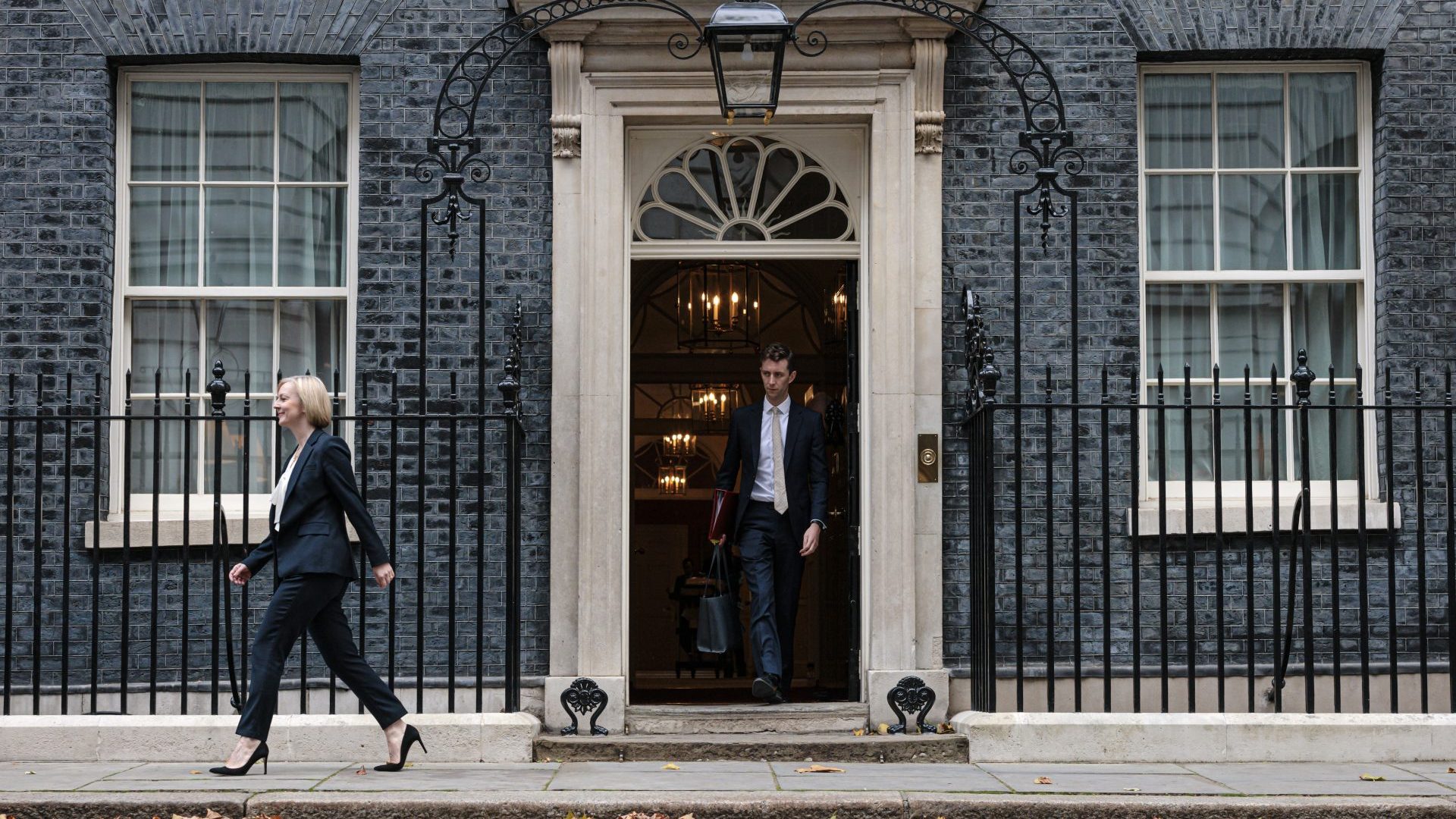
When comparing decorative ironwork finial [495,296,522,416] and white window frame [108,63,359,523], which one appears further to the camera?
white window frame [108,63,359,523]

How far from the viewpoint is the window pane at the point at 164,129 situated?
9125 mm

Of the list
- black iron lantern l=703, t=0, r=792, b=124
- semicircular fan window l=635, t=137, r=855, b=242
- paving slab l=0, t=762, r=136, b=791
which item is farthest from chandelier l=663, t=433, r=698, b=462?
paving slab l=0, t=762, r=136, b=791

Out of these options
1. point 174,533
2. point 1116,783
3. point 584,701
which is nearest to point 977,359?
point 1116,783

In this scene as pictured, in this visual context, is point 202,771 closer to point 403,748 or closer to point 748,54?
point 403,748

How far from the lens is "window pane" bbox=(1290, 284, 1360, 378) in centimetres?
922

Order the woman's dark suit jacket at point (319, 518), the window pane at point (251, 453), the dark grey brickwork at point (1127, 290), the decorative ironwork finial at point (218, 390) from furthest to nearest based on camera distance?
the window pane at point (251, 453), the dark grey brickwork at point (1127, 290), the decorative ironwork finial at point (218, 390), the woman's dark suit jacket at point (319, 518)

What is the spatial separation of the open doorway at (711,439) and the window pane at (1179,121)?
1.85 meters

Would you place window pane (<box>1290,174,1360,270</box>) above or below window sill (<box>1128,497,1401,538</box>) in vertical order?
above

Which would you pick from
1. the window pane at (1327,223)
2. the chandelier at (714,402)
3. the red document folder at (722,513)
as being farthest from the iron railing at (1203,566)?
the chandelier at (714,402)

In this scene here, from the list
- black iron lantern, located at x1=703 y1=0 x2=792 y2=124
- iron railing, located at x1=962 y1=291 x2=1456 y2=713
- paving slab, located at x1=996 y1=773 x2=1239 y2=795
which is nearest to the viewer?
paving slab, located at x1=996 y1=773 x2=1239 y2=795

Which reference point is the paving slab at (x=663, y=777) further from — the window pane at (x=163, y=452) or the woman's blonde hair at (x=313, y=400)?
the window pane at (x=163, y=452)

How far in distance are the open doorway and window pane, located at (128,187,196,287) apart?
2534 mm

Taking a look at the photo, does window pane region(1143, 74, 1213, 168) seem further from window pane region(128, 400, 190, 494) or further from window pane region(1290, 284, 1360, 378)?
window pane region(128, 400, 190, 494)

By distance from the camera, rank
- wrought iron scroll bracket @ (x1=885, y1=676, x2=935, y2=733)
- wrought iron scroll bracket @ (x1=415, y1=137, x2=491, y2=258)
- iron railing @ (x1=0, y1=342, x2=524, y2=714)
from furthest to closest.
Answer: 1. iron railing @ (x1=0, y1=342, x2=524, y2=714)
2. wrought iron scroll bracket @ (x1=415, y1=137, x2=491, y2=258)
3. wrought iron scroll bracket @ (x1=885, y1=676, x2=935, y2=733)
